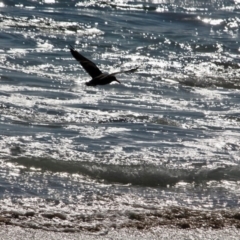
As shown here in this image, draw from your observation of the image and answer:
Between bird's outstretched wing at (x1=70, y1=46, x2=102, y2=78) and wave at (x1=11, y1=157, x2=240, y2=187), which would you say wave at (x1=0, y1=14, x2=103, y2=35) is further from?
bird's outstretched wing at (x1=70, y1=46, x2=102, y2=78)

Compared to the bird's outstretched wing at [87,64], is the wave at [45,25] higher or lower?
lower

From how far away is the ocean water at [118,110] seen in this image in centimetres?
595

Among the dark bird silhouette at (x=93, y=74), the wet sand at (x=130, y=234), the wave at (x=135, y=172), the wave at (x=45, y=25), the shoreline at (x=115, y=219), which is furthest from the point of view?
the wave at (x=45, y=25)

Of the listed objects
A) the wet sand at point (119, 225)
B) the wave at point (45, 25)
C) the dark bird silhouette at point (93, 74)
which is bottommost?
the wet sand at point (119, 225)

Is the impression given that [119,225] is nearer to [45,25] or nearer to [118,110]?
[118,110]

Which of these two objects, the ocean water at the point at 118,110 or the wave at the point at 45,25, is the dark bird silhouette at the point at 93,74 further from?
the wave at the point at 45,25

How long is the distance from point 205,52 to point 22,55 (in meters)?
2.88

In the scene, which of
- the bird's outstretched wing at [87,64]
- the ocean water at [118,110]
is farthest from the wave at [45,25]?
the bird's outstretched wing at [87,64]

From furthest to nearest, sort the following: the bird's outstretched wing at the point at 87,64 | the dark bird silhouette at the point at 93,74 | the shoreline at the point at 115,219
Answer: the bird's outstretched wing at the point at 87,64 < the dark bird silhouette at the point at 93,74 < the shoreline at the point at 115,219

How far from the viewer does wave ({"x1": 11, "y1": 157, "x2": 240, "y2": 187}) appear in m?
6.30

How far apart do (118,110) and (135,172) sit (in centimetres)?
230

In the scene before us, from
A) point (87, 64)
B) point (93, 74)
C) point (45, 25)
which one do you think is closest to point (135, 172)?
point (93, 74)

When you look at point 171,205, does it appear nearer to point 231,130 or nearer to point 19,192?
point 19,192

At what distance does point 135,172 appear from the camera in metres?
6.44
